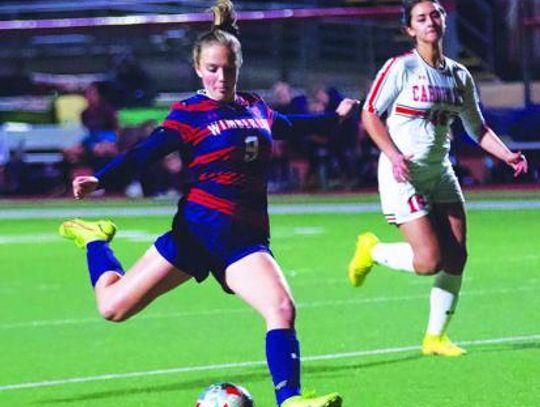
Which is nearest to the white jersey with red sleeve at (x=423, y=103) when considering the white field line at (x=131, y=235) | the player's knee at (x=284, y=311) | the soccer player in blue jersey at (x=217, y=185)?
the soccer player in blue jersey at (x=217, y=185)

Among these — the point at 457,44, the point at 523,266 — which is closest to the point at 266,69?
the point at 457,44

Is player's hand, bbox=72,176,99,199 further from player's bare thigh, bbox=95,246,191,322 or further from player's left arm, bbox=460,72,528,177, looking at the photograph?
player's left arm, bbox=460,72,528,177

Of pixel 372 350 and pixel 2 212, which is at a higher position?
pixel 372 350

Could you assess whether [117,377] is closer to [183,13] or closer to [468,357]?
[468,357]

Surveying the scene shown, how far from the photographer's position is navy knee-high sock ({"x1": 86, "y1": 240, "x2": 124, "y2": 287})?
26.8 feet

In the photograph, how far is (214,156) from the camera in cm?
741

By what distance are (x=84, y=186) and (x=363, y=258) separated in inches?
162

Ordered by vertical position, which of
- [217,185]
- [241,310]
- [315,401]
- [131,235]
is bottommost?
[131,235]

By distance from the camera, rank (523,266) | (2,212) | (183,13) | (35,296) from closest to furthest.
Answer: (35,296), (523,266), (2,212), (183,13)

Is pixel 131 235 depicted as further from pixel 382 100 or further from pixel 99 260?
pixel 99 260

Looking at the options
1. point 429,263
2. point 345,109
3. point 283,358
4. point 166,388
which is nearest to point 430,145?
point 429,263

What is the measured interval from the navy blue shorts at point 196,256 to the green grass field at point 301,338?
0.95 metres

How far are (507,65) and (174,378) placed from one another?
1822 centimetres

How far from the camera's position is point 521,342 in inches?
397
